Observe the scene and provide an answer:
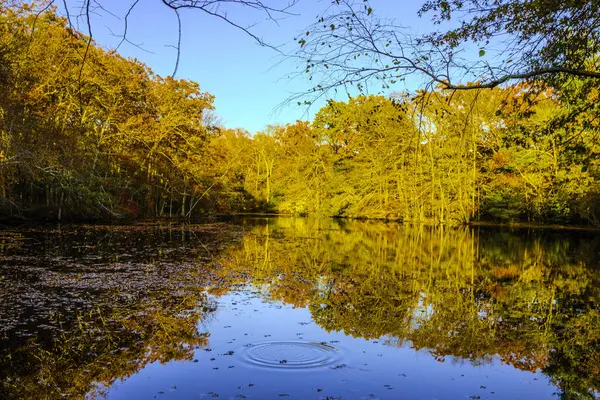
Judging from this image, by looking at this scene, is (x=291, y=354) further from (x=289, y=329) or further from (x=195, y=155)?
(x=195, y=155)

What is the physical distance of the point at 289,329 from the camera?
22.7ft

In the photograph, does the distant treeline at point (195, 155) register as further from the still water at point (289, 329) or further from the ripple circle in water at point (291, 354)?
the ripple circle in water at point (291, 354)

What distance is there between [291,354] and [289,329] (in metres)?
1.04

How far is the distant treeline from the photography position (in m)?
18.0

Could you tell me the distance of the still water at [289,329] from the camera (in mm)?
4918

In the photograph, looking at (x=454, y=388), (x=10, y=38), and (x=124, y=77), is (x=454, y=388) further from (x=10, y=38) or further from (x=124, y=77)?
(x=124, y=77)

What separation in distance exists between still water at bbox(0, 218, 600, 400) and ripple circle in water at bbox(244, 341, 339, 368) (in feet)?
0.09

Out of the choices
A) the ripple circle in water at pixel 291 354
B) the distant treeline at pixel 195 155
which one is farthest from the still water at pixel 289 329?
the distant treeline at pixel 195 155

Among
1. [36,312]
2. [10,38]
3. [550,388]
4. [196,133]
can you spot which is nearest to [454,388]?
[550,388]

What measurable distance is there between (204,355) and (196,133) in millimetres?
27960

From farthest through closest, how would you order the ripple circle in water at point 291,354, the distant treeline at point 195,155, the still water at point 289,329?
1. the distant treeline at point 195,155
2. the ripple circle in water at point 291,354
3. the still water at point 289,329

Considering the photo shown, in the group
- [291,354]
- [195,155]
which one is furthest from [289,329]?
[195,155]

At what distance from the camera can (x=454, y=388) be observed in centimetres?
498

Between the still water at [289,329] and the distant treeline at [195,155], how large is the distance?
454cm
